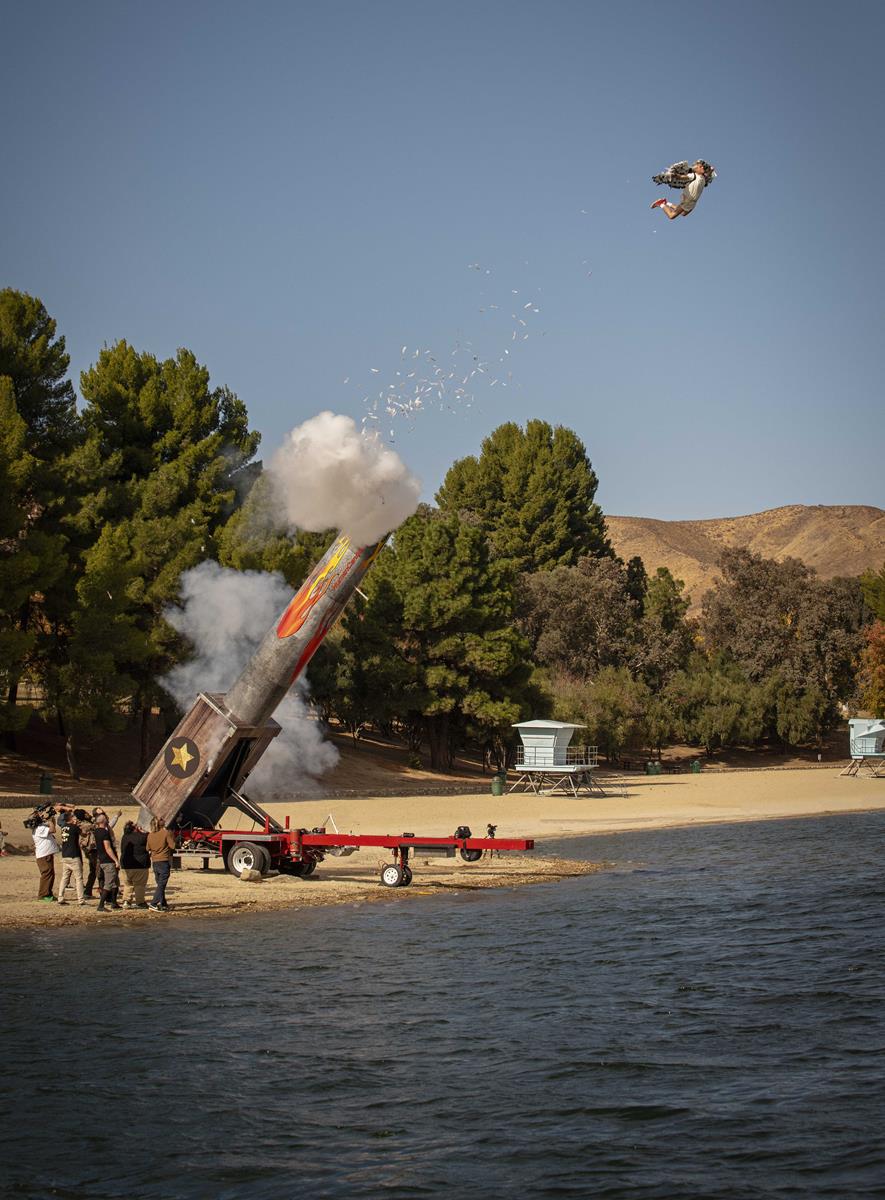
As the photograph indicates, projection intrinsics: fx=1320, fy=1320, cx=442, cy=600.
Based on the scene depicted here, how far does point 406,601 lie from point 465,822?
24.3 m

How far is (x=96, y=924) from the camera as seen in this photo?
78.9 feet

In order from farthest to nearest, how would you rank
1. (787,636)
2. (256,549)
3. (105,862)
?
(787,636) < (256,549) < (105,862)

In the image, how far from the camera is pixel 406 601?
65.9 metres

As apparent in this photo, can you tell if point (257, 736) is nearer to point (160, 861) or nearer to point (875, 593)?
point (160, 861)

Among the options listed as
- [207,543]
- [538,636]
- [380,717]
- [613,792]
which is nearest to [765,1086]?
[207,543]

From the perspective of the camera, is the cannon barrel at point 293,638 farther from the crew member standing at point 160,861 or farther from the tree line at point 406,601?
the tree line at point 406,601

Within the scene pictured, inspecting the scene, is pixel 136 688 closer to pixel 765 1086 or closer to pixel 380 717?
pixel 380 717

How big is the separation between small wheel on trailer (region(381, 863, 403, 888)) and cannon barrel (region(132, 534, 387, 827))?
431cm

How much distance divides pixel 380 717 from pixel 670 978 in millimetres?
45329

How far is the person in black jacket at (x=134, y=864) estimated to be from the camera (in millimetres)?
25484

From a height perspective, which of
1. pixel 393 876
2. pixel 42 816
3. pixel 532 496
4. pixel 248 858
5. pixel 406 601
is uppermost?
pixel 532 496

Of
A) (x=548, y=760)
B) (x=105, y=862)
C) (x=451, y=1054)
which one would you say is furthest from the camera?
(x=548, y=760)

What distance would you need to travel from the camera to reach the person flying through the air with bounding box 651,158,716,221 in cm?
1758

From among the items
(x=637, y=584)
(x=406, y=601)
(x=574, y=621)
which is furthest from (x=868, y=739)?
(x=637, y=584)
